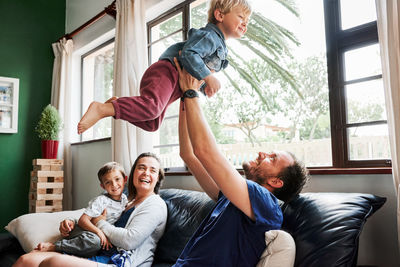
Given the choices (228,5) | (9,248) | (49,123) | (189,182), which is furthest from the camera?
(49,123)

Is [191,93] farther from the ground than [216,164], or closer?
farther from the ground

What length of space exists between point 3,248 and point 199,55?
2.03m

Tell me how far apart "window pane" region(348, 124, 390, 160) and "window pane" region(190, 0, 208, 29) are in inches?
73.0

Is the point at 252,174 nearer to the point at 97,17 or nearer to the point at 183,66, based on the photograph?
the point at 183,66

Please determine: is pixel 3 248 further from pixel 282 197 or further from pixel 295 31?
pixel 295 31

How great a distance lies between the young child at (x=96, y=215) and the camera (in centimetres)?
194

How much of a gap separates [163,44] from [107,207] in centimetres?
195

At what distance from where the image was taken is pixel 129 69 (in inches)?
130

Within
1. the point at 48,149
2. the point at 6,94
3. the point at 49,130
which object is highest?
the point at 6,94

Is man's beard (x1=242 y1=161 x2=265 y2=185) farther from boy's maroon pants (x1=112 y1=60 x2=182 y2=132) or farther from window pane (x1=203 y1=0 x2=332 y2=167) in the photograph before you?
window pane (x1=203 y1=0 x2=332 y2=167)

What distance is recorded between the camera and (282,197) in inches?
63.4

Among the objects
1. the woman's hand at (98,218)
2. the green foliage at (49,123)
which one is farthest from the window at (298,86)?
the green foliage at (49,123)

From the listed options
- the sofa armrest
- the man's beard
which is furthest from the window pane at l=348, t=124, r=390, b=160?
the sofa armrest

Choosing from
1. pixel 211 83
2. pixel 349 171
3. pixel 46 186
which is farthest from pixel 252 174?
pixel 46 186
